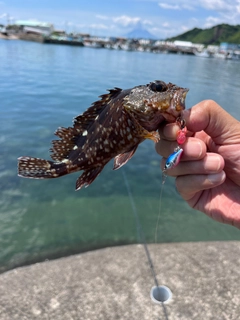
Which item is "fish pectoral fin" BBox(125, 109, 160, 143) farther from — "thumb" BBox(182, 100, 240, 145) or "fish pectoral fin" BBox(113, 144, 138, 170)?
"thumb" BBox(182, 100, 240, 145)

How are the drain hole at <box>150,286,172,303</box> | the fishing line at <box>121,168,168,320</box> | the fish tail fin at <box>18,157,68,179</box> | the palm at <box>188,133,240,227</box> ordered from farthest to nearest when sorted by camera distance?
the fishing line at <box>121,168,168,320</box>
the drain hole at <box>150,286,172,303</box>
the palm at <box>188,133,240,227</box>
the fish tail fin at <box>18,157,68,179</box>

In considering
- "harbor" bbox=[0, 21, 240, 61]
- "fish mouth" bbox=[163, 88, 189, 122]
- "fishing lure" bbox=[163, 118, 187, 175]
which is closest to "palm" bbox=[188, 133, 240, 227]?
"fishing lure" bbox=[163, 118, 187, 175]

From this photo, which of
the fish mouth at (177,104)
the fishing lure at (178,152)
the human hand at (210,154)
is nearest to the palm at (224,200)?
the human hand at (210,154)

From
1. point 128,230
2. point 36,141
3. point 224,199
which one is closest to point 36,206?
point 128,230

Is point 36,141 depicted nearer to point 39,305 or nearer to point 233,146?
point 39,305

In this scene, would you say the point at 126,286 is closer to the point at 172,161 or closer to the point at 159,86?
the point at 172,161

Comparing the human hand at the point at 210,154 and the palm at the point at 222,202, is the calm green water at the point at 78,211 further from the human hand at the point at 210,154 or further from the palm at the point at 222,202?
the human hand at the point at 210,154

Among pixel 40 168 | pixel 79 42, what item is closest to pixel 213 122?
pixel 40 168

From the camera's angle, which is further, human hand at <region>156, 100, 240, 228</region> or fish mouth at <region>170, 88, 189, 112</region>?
human hand at <region>156, 100, 240, 228</region>
